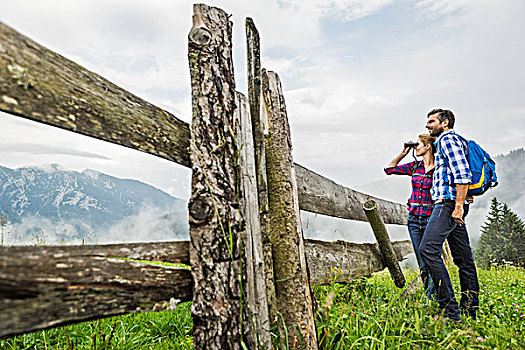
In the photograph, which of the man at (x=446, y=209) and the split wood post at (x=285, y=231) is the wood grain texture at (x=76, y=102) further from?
the man at (x=446, y=209)

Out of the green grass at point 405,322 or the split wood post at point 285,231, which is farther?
the green grass at point 405,322

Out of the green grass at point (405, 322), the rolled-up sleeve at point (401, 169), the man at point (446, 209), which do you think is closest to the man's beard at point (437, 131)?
the man at point (446, 209)

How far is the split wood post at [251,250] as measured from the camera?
2.11 meters

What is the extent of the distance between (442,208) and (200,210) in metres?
2.84

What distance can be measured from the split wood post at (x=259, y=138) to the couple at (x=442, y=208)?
6.63 feet

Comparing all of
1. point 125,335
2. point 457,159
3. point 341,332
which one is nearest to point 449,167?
point 457,159

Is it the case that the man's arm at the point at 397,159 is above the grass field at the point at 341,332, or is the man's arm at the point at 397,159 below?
above

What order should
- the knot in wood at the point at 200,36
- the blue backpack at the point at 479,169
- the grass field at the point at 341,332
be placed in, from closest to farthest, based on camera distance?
the knot in wood at the point at 200,36 → the grass field at the point at 341,332 → the blue backpack at the point at 479,169

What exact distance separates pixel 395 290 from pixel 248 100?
346 centimetres

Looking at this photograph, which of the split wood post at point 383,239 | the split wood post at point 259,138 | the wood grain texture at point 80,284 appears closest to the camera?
the wood grain texture at point 80,284

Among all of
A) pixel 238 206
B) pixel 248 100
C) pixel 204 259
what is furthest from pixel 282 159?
pixel 204 259

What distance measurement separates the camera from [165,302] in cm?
183

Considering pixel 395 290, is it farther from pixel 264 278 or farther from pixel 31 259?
pixel 31 259

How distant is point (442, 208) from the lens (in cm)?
381
